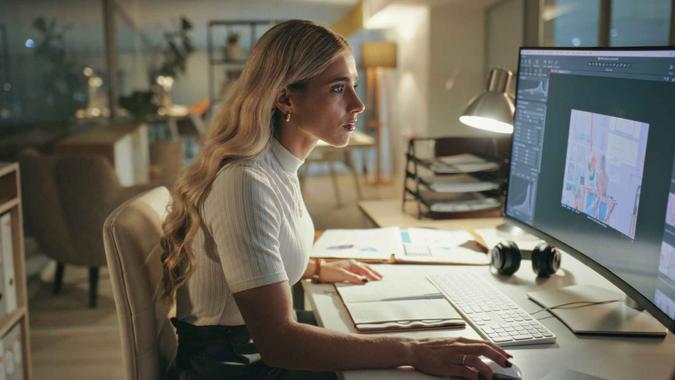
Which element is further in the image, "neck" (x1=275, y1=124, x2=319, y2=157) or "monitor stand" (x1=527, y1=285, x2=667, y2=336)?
"neck" (x1=275, y1=124, x2=319, y2=157)

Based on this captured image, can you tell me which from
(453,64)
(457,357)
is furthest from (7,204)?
(453,64)

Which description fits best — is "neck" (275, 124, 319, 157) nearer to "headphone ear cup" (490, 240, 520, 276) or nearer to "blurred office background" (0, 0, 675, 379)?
"headphone ear cup" (490, 240, 520, 276)

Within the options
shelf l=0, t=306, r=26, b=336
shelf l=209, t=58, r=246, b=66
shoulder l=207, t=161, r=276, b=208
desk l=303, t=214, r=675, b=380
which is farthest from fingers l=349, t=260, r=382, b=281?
shelf l=209, t=58, r=246, b=66

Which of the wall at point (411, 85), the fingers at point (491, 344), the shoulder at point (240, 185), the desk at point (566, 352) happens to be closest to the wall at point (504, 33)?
the wall at point (411, 85)

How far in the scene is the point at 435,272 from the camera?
1646 millimetres

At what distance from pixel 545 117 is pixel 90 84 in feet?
17.2

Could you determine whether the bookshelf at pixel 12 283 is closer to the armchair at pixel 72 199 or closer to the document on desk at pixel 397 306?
the armchair at pixel 72 199

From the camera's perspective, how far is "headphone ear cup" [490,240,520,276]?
1599 mm

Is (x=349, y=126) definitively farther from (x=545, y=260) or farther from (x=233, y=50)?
(x=233, y=50)

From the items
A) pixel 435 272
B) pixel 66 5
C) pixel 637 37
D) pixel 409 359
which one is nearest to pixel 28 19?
pixel 66 5

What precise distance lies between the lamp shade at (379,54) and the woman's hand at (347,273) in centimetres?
511

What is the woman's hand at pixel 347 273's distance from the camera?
1.58m

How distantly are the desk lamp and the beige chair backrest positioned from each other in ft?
3.12

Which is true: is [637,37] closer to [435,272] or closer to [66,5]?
[435,272]
